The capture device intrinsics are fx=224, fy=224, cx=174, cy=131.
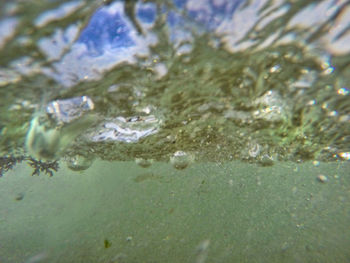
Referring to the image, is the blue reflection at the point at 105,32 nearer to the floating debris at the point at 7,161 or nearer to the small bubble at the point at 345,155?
the floating debris at the point at 7,161

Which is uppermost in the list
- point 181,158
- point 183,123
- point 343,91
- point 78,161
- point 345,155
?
point 183,123

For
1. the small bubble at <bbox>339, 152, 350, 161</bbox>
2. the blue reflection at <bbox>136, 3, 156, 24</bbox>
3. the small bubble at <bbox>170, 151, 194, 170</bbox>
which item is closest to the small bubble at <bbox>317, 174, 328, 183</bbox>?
the small bubble at <bbox>339, 152, 350, 161</bbox>

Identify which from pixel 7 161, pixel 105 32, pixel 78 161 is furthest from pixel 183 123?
pixel 7 161

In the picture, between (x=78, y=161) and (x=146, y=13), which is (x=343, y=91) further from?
(x=78, y=161)

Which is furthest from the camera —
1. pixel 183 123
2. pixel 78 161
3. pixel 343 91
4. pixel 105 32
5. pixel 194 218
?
pixel 194 218

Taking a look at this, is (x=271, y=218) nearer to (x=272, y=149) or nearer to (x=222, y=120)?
(x=272, y=149)

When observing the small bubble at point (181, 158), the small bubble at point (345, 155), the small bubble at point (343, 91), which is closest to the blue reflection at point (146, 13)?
the small bubble at point (343, 91)

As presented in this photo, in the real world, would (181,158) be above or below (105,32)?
below
